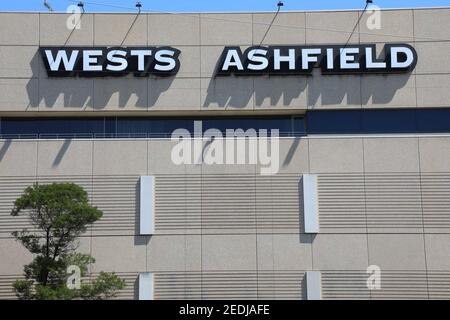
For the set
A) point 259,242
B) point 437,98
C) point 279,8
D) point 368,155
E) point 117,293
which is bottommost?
point 117,293

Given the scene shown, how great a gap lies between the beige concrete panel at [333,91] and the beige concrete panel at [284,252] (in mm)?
6019

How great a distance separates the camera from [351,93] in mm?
31422

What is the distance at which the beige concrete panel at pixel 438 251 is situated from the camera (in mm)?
29328

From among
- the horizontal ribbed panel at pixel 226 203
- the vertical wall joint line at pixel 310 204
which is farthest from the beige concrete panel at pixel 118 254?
the vertical wall joint line at pixel 310 204

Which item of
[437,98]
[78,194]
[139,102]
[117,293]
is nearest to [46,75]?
[139,102]

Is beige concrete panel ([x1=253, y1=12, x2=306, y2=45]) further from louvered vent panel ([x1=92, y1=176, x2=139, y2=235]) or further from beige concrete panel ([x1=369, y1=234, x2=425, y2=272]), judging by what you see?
beige concrete panel ([x1=369, y1=234, x2=425, y2=272])

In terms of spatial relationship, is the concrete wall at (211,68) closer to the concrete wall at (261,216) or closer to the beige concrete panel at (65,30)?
the beige concrete panel at (65,30)

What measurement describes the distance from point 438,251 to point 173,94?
1314 cm

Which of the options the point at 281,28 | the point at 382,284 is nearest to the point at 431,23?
the point at 281,28

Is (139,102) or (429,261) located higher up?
(139,102)

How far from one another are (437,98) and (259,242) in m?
10.1

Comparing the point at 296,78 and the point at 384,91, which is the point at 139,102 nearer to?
the point at 296,78

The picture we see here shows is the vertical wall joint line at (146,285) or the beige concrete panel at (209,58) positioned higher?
the beige concrete panel at (209,58)
